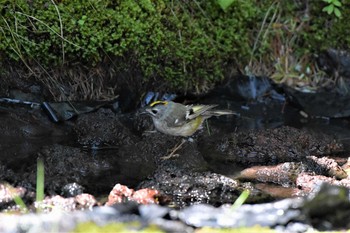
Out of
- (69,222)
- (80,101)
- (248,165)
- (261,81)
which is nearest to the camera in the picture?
(69,222)

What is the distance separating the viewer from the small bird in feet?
20.0

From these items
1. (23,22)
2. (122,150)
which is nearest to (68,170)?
(122,150)

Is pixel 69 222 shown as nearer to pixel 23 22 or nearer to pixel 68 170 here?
pixel 68 170

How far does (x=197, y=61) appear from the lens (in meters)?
7.24

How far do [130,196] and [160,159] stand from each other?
1091mm

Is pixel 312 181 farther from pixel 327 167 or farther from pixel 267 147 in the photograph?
pixel 267 147

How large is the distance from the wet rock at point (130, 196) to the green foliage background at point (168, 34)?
2.22 meters

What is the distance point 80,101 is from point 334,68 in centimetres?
333

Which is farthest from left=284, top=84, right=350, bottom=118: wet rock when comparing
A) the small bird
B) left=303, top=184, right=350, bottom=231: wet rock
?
left=303, top=184, right=350, bottom=231: wet rock

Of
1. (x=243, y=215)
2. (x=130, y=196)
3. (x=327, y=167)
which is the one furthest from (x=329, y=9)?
(x=130, y=196)

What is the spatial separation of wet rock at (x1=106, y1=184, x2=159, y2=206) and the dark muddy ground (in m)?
0.11

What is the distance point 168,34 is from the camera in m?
6.95

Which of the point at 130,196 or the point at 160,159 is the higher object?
the point at 130,196

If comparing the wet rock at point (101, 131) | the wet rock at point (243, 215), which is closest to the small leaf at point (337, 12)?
the wet rock at point (101, 131)
